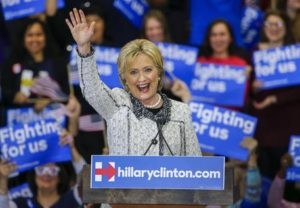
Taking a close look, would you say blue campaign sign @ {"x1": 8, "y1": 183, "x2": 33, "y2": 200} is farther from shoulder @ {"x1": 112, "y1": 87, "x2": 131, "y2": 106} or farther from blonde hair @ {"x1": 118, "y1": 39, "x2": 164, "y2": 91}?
blonde hair @ {"x1": 118, "y1": 39, "x2": 164, "y2": 91}

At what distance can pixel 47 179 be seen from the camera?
22.8 feet

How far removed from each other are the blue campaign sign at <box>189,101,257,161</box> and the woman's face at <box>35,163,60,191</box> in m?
1.01

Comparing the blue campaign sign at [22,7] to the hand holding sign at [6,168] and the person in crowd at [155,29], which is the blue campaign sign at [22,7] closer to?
the person in crowd at [155,29]

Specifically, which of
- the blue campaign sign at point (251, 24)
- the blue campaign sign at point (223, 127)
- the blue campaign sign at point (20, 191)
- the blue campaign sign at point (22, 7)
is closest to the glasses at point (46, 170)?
the blue campaign sign at point (20, 191)

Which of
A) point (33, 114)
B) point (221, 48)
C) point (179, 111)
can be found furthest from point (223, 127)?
point (179, 111)

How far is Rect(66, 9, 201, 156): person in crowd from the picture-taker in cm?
429

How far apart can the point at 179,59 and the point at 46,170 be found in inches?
51.3

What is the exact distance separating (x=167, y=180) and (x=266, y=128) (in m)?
3.70

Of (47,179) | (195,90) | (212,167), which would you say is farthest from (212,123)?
(212,167)

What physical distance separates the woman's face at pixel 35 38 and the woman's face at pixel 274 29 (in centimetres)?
167

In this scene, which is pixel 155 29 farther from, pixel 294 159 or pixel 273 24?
pixel 294 159

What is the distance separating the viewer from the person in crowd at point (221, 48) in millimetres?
7609

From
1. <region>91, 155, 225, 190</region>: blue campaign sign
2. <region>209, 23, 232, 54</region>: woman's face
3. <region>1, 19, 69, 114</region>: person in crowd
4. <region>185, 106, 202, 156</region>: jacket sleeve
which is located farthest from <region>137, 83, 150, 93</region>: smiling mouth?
<region>209, 23, 232, 54</region>: woman's face

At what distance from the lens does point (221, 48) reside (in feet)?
25.1
